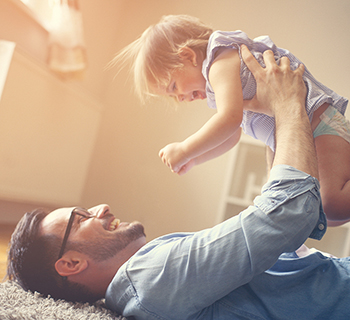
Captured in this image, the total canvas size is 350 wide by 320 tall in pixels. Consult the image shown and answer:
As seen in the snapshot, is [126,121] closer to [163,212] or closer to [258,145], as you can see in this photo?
[163,212]

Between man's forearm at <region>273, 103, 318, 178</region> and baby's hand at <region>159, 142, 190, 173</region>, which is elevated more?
man's forearm at <region>273, 103, 318, 178</region>

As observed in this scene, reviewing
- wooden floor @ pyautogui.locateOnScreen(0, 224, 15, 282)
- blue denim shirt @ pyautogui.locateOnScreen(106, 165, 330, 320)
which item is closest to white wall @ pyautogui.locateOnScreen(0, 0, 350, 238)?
wooden floor @ pyautogui.locateOnScreen(0, 224, 15, 282)

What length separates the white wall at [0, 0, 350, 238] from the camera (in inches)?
129

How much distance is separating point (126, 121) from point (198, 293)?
3068 mm

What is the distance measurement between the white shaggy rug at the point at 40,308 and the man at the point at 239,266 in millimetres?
35

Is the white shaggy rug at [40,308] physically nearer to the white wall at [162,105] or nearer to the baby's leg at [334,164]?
the baby's leg at [334,164]

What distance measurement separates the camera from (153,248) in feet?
2.71

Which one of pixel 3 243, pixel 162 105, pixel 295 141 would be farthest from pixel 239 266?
pixel 162 105

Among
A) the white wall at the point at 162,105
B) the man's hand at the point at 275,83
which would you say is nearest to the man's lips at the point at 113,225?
the man's hand at the point at 275,83

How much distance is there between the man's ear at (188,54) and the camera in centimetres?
124

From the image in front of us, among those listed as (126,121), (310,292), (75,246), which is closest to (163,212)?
(126,121)

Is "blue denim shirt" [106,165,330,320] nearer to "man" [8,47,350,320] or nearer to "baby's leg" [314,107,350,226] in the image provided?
"man" [8,47,350,320]

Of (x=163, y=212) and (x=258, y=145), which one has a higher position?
(x=258, y=145)

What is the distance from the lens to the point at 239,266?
674mm
